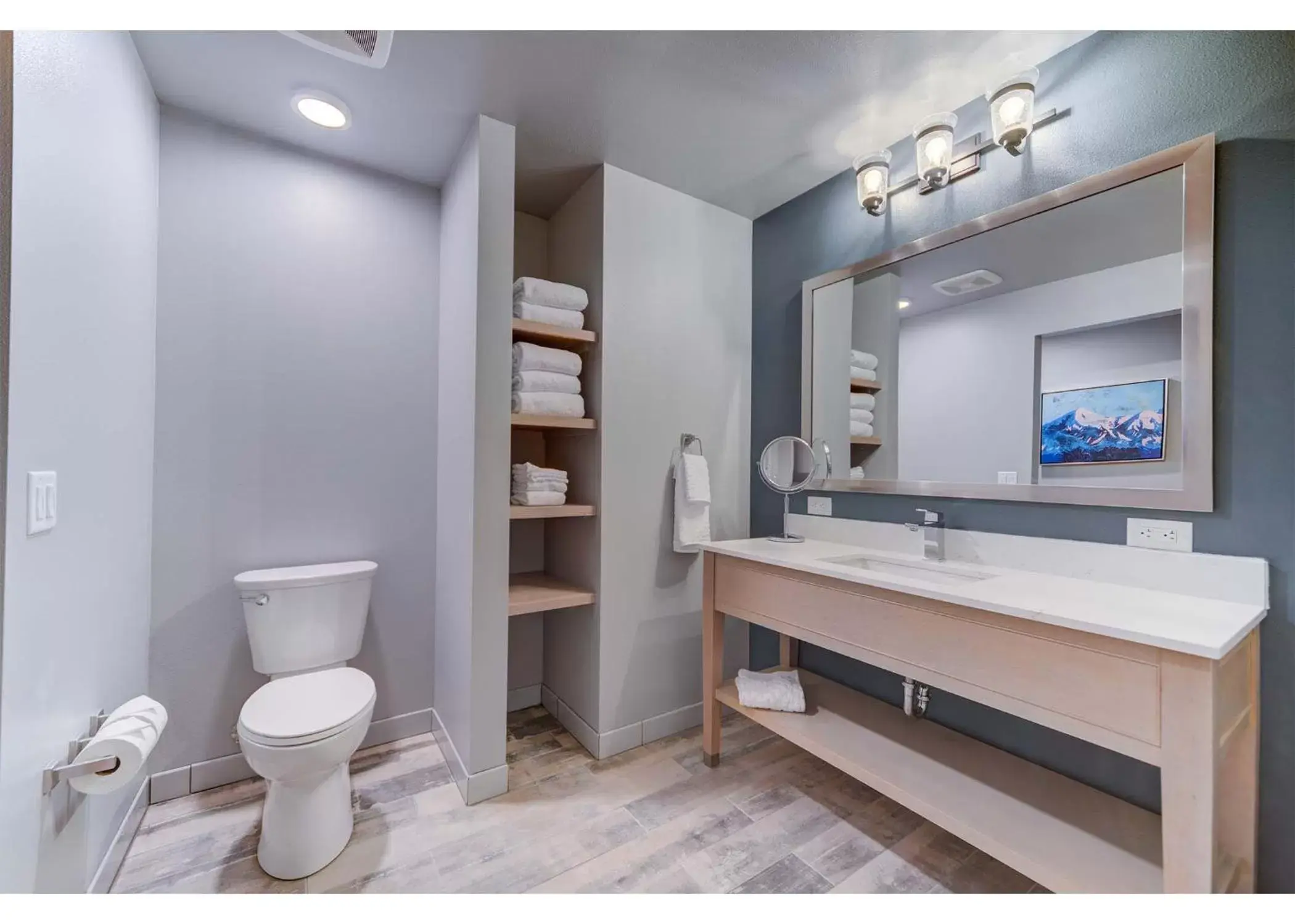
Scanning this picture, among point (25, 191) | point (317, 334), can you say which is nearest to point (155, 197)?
point (317, 334)

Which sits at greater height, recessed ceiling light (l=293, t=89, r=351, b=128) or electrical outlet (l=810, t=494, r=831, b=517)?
recessed ceiling light (l=293, t=89, r=351, b=128)

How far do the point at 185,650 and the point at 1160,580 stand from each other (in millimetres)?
2846

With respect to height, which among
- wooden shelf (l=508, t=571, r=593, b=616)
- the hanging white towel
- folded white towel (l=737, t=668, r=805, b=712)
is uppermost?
the hanging white towel

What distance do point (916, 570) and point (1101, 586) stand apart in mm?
442

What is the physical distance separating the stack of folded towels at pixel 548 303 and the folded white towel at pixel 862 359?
1.07 meters

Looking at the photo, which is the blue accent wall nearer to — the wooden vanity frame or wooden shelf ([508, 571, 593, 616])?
the wooden vanity frame

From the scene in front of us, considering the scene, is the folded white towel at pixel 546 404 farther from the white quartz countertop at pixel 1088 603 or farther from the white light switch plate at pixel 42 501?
the white light switch plate at pixel 42 501

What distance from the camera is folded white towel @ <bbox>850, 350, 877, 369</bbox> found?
78.7 inches

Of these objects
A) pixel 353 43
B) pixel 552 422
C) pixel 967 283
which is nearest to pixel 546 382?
pixel 552 422

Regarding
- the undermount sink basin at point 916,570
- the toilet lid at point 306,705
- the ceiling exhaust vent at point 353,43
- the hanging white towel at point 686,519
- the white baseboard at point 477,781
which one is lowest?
the white baseboard at point 477,781

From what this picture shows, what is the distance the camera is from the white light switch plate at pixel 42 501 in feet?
3.16

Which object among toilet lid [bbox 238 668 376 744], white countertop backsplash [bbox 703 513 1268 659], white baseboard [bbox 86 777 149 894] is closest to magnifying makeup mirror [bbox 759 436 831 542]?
white countertop backsplash [bbox 703 513 1268 659]

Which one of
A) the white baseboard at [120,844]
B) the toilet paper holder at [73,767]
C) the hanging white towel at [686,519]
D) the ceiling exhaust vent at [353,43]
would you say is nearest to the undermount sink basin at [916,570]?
the hanging white towel at [686,519]

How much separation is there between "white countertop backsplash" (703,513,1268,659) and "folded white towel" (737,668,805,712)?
18.7 inches
